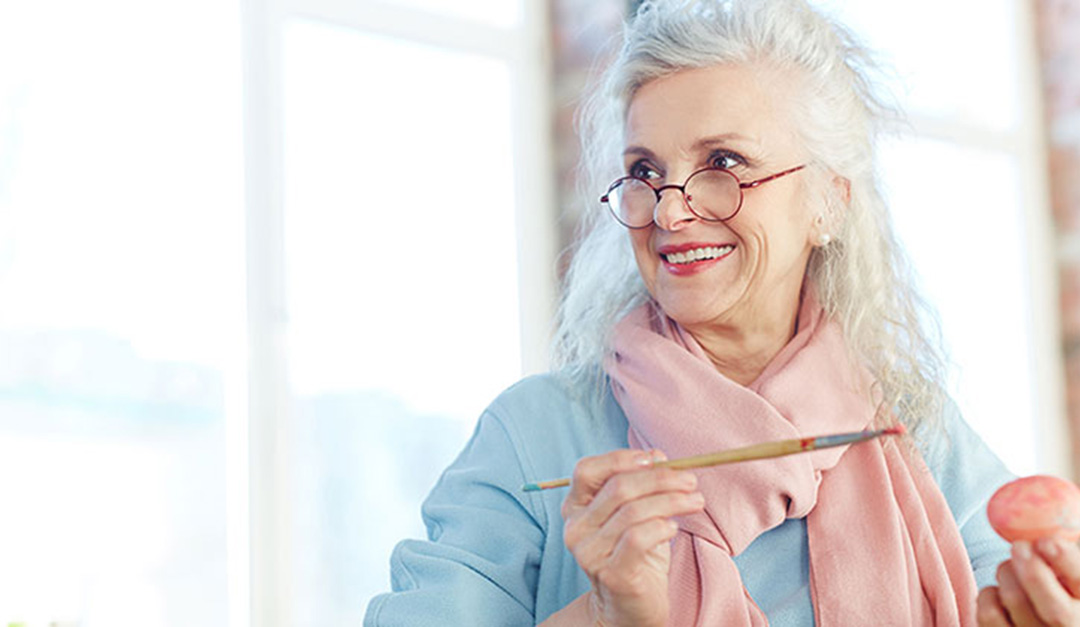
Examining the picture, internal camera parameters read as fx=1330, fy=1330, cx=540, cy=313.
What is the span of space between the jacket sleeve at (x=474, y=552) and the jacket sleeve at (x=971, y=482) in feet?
1.82

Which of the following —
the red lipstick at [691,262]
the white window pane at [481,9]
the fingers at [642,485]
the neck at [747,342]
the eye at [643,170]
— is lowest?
the fingers at [642,485]

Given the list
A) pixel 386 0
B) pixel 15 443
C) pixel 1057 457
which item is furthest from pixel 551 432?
pixel 1057 457

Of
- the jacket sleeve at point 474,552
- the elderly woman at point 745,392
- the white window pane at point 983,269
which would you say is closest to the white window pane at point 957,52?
the white window pane at point 983,269

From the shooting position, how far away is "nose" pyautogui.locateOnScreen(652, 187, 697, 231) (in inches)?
63.1

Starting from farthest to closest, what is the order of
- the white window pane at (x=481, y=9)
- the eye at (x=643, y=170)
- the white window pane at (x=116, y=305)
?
1. the white window pane at (x=481, y=9)
2. the white window pane at (x=116, y=305)
3. the eye at (x=643, y=170)

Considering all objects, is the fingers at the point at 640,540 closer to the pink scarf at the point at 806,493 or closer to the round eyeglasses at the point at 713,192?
the pink scarf at the point at 806,493

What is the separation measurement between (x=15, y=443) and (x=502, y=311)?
1.24 meters

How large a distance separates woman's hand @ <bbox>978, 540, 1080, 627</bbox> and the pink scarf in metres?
0.25

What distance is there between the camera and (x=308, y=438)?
2.91m

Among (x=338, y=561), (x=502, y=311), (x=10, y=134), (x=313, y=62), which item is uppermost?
(x=313, y=62)

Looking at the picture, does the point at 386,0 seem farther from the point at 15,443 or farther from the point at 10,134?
the point at 15,443

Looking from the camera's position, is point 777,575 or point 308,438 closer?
point 777,575

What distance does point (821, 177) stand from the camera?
1726 millimetres

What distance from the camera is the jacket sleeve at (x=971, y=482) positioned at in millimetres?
1728
